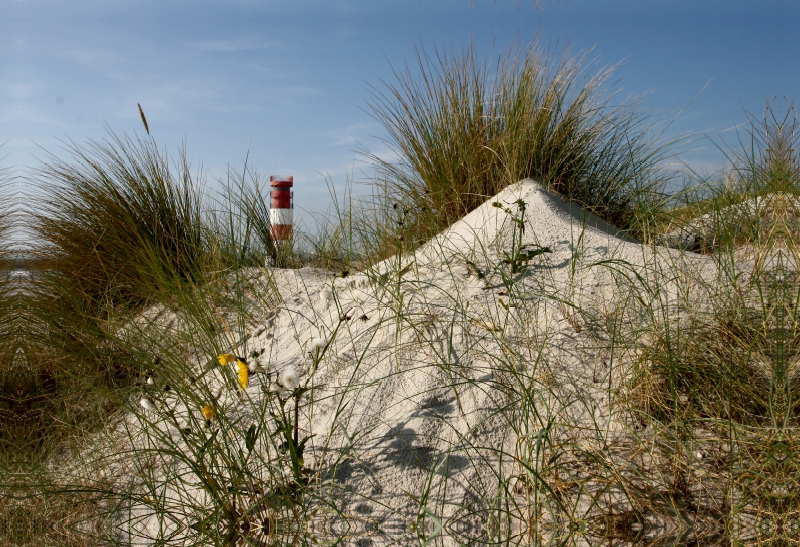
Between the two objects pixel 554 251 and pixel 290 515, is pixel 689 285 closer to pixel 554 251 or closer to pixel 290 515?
pixel 554 251

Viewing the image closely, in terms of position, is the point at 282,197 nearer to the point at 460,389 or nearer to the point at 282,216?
the point at 282,216

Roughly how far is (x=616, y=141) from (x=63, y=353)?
3795 millimetres

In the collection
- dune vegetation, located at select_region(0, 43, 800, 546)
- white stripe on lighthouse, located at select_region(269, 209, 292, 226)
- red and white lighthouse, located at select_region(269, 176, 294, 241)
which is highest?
red and white lighthouse, located at select_region(269, 176, 294, 241)

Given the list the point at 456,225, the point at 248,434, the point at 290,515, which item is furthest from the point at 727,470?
the point at 456,225

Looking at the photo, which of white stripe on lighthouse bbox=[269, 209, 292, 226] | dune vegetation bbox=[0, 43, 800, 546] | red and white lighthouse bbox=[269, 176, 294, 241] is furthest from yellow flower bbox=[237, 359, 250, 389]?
red and white lighthouse bbox=[269, 176, 294, 241]

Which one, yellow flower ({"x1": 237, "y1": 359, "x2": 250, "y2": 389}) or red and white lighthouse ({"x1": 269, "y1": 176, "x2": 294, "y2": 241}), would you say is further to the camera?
red and white lighthouse ({"x1": 269, "y1": 176, "x2": 294, "y2": 241})

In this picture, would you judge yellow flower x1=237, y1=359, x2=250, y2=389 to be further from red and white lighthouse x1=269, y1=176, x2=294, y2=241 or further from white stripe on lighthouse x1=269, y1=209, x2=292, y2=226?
red and white lighthouse x1=269, y1=176, x2=294, y2=241

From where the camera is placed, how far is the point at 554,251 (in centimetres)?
265

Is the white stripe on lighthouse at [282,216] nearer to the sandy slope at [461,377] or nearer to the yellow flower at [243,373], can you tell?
the sandy slope at [461,377]

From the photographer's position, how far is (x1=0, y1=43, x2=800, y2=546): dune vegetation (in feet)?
5.06

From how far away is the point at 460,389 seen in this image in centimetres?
188

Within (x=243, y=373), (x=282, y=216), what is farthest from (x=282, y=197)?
(x=243, y=373)

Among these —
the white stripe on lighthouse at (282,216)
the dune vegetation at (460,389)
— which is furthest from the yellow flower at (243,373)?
the white stripe on lighthouse at (282,216)

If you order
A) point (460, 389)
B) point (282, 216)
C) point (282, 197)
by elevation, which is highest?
point (282, 197)
